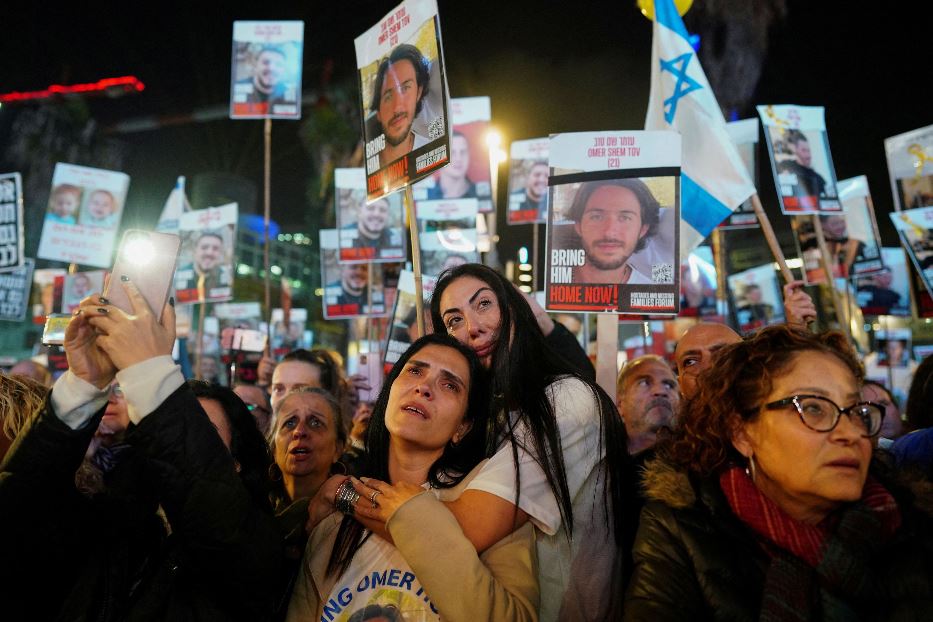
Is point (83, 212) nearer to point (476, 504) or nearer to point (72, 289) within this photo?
point (72, 289)

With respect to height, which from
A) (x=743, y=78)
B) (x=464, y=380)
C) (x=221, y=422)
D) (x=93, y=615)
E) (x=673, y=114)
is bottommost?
(x=93, y=615)

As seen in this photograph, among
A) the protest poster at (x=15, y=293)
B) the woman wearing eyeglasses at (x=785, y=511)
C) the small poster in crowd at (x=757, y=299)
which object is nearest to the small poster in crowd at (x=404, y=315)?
the woman wearing eyeglasses at (x=785, y=511)

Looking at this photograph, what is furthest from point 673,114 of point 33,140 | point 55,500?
point 33,140

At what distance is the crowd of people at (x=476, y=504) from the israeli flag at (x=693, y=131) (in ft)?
8.42

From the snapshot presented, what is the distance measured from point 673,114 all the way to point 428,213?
12.2 ft

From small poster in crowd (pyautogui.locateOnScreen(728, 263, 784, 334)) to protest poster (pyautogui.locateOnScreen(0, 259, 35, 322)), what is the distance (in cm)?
926

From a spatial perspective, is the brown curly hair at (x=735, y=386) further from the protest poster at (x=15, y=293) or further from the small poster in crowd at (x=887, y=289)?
the protest poster at (x=15, y=293)

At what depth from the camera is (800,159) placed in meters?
6.25

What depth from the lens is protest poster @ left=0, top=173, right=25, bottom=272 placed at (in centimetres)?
703

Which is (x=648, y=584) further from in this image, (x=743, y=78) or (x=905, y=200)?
(x=743, y=78)

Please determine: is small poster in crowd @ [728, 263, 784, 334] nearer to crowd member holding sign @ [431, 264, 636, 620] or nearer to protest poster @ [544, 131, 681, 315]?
protest poster @ [544, 131, 681, 315]

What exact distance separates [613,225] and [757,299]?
6.09m

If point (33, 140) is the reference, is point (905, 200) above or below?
below

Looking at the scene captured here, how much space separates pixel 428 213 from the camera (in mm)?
8055
